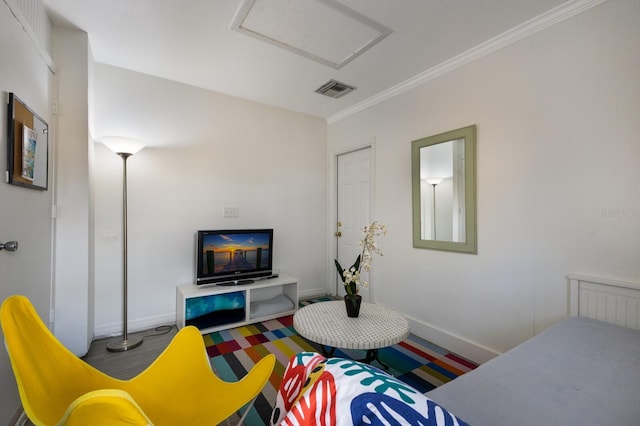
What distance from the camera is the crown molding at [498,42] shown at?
1.79 metres

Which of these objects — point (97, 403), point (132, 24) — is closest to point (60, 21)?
point (132, 24)

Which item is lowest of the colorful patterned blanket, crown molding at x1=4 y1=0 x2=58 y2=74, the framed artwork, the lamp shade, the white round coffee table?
the white round coffee table

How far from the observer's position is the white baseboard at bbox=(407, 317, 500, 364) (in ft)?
7.27

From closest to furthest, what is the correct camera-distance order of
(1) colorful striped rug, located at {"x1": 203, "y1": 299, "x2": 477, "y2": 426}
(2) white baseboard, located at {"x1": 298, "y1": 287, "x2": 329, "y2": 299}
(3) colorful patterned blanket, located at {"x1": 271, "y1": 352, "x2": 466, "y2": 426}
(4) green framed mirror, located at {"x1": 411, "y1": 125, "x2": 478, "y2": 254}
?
1. (3) colorful patterned blanket, located at {"x1": 271, "y1": 352, "x2": 466, "y2": 426}
2. (1) colorful striped rug, located at {"x1": 203, "y1": 299, "x2": 477, "y2": 426}
3. (4) green framed mirror, located at {"x1": 411, "y1": 125, "x2": 478, "y2": 254}
4. (2) white baseboard, located at {"x1": 298, "y1": 287, "x2": 329, "y2": 299}

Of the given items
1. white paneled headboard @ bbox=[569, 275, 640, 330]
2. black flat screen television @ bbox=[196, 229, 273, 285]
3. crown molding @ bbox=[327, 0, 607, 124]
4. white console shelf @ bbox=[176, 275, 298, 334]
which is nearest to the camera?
white paneled headboard @ bbox=[569, 275, 640, 330]

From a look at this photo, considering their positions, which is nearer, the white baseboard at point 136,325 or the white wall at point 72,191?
the white wall at point 72,191

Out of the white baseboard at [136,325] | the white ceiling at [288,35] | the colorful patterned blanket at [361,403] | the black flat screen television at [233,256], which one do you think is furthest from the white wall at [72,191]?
the colorful patterned blanket at [361,403]

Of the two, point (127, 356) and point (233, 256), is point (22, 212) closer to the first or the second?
point (127, 356)

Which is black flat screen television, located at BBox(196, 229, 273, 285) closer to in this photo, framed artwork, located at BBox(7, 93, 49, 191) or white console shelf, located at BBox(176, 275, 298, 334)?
white console shelf, located at BBox(176, 275, 298, 334)

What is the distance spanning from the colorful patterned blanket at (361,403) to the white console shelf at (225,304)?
239cm

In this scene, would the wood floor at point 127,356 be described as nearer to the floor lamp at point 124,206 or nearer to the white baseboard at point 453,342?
the floor lamp at point 124,206

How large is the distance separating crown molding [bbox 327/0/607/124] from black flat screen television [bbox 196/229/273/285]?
210cm

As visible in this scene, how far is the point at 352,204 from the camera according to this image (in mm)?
3703

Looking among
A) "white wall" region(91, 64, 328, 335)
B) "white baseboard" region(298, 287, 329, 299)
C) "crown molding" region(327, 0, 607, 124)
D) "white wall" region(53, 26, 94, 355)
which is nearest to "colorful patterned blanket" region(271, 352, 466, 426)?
"white wall" region(53, 26, 94, 355)
